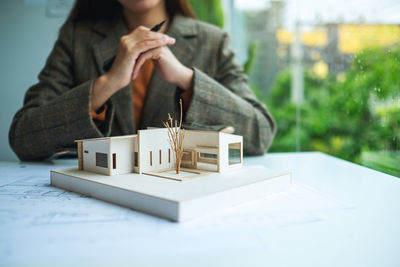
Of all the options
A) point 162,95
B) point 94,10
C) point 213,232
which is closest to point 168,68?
point 162,95

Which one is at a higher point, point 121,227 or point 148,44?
point 148,44

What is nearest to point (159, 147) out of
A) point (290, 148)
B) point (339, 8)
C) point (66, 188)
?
point (66, 188)

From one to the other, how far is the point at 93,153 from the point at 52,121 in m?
0.33

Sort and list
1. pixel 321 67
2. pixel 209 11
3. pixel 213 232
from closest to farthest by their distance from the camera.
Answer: pixel 213 232
pixel 209 11
pixel 321 67

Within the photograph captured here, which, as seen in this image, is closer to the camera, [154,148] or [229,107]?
[154,148]

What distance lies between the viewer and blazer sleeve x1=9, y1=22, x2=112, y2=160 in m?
0.79

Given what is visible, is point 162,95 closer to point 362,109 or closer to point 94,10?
point 94,10

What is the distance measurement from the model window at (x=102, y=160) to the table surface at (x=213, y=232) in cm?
6

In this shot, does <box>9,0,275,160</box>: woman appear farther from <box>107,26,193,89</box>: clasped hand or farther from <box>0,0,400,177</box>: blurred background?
<box>0,0,400,177</box>: blurred background

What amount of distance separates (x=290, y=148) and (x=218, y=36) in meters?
1.01

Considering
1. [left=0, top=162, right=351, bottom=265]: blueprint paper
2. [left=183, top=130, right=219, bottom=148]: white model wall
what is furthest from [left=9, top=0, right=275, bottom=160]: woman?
[left=0, top=162, right=351, bottom=265]: blueprint paper

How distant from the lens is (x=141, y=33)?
2.56ft

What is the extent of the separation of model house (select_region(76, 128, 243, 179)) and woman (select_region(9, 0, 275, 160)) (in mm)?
238

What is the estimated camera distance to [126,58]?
2.58ft
